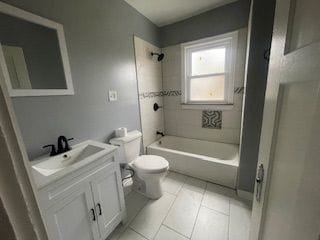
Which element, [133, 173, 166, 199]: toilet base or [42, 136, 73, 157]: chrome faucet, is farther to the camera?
[133, 173, 166, 199]: toilet base

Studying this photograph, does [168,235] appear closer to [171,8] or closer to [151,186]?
[151,186]

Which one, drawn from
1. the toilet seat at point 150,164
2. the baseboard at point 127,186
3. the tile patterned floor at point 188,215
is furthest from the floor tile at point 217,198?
the baseboard at point 127,186

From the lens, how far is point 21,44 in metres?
1.08

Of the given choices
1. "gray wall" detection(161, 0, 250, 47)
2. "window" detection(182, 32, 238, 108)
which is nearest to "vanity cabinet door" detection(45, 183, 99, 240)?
"window" detection(182, 32, 238, 108)

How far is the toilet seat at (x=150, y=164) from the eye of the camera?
1.62 meters

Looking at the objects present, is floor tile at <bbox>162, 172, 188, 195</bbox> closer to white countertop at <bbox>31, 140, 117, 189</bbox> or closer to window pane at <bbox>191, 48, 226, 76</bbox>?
white countertop at <bbox>31, 140, 117, 189</bbox>

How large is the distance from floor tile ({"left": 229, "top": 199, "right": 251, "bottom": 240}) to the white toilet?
811 mm

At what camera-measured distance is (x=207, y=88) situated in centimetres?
250

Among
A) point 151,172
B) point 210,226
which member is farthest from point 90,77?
point 210,226

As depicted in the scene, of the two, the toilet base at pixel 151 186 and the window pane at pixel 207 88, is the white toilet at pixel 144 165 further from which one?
the window pane at pixel 207 88

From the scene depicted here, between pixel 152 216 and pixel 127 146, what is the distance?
0.80 meters

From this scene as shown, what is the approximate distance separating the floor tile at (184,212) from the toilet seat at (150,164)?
0.44m

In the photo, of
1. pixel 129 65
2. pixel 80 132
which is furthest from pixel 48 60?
pixel 129 65

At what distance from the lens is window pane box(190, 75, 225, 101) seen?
7.79 feet
